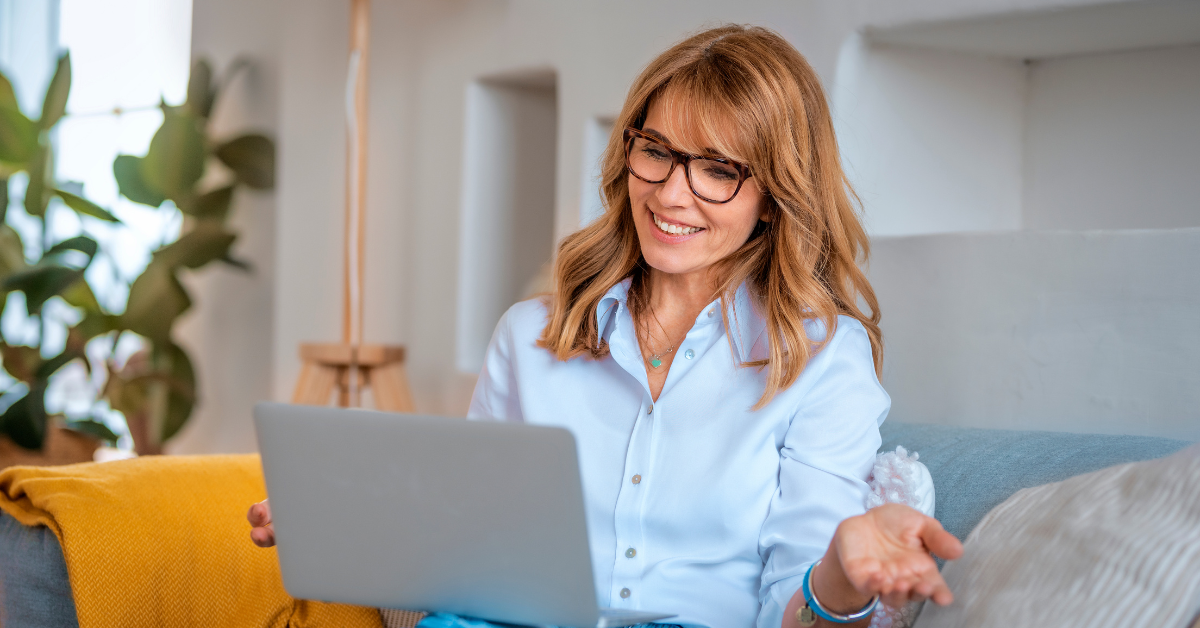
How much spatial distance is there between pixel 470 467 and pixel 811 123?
701 mm

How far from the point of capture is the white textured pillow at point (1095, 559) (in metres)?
0.78

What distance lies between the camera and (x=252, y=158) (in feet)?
11.4

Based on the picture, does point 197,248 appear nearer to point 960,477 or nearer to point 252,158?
point 252,158

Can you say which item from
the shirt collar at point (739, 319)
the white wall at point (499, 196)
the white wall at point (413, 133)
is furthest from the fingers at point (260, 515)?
the white wall at point (499, 196)

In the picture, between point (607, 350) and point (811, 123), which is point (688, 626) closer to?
point (607, 350)

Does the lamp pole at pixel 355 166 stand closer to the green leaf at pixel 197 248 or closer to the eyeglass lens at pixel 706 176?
the green leaf at pixel 197 248

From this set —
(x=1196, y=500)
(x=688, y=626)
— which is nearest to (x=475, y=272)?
(x=688, y=626)

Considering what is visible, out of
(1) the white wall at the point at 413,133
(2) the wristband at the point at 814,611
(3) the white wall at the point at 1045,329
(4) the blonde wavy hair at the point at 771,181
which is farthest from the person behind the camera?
(1) the white wall at the point at 413,133

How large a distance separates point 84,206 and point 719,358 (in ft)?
9.35

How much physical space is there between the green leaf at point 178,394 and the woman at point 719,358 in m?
2.41

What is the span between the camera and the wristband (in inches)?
38.5

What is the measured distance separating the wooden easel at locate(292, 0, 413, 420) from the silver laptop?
1.91 meters

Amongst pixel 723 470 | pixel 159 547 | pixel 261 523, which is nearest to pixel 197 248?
pixel 159 547

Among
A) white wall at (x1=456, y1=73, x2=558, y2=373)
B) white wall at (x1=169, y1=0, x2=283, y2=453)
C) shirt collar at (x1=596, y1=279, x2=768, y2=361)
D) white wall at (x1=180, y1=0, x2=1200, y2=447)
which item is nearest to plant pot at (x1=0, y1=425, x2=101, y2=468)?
white wall at (x1=169, y1=0, x2=283, y2=453)
